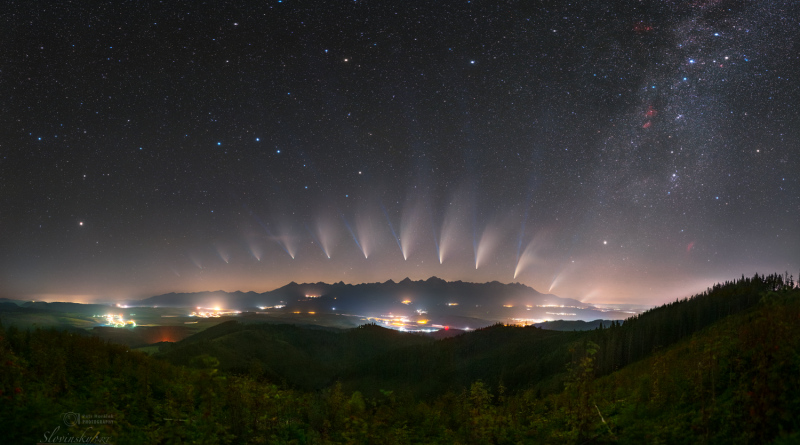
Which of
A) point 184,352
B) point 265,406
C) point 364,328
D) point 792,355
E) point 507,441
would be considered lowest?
point 364,328

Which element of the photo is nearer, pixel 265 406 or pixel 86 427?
pixel 86 427

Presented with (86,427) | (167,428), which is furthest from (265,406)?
(86,427)

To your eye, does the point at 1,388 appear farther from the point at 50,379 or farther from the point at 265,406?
the point at 265,406

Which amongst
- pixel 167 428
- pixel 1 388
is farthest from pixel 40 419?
pixel 167 428

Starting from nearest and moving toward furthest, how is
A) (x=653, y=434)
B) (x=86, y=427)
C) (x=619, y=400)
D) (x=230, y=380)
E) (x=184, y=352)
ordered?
(x=86, y=427) → (x=653, y=434) → (x=230, y=380) → (x=619, y=400) → (x=184, y=352)

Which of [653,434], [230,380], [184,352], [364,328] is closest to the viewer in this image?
[653,434]

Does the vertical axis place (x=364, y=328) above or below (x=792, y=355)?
below

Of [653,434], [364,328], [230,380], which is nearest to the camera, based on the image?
[653,434]

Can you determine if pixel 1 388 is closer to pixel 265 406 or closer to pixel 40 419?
pixel 40 419

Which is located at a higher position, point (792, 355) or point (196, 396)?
point (792, 355)
